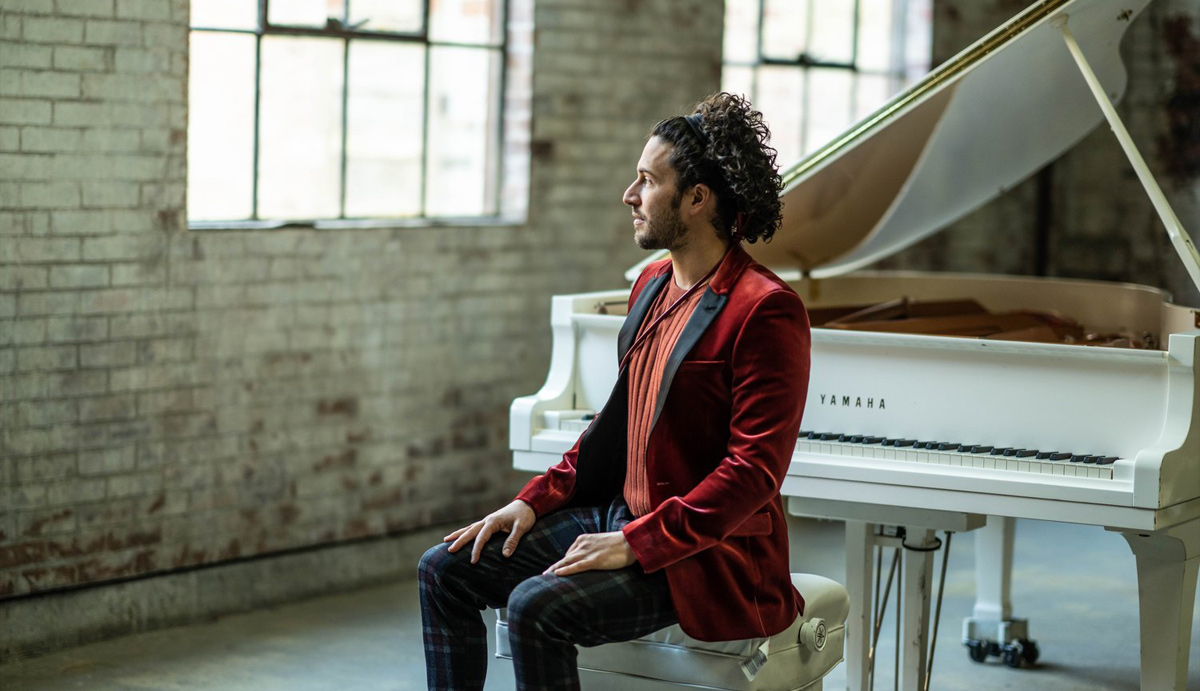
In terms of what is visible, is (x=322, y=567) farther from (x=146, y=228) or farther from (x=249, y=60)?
(x=249, y=60)

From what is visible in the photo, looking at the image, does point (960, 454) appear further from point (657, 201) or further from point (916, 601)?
point (657, 201)

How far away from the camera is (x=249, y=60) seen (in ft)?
16.2

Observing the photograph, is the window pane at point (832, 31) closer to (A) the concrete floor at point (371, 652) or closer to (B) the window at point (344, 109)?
(B) the window at point (344, 109)

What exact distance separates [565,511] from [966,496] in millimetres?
913

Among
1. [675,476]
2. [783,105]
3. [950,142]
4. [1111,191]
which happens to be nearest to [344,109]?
[950,142]

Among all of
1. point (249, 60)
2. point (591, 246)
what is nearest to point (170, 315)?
point (249, 60)

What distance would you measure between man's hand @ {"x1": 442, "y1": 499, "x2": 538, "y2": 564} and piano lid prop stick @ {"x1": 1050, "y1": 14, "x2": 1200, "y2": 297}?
5.15ft

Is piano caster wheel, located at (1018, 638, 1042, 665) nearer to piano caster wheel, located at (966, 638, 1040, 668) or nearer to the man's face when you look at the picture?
piano caster wheel, located at (966, 638, 1040, 668)

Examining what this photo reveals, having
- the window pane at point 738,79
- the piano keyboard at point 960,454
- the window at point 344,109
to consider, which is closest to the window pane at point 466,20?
the window at point 344,109

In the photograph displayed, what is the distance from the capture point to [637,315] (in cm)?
293

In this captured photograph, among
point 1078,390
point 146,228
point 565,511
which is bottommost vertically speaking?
point 565,511

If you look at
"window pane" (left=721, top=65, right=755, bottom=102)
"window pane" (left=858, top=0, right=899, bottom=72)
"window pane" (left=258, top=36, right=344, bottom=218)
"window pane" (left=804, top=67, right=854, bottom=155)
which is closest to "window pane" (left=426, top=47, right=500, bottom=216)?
"window pane" (left=258, top=36, right=344, bottom=218)

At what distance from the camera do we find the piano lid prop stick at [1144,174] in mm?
3377

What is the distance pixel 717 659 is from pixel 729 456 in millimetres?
359
